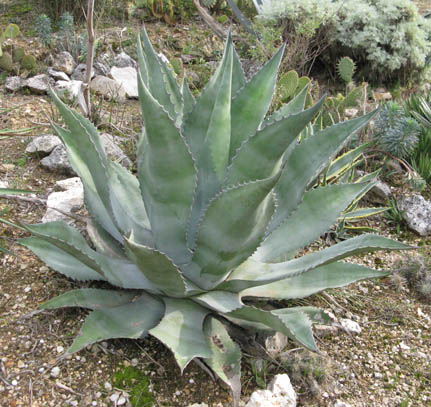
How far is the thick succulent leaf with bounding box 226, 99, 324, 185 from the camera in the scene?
56.2 inches

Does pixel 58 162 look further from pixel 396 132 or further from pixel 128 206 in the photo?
pixel 396 132

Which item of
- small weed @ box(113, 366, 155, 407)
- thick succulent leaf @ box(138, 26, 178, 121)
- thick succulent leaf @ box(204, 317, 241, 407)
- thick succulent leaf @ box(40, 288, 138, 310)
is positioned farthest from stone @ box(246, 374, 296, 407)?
thick succulent leaf @ box(138, 26, 178, 121)

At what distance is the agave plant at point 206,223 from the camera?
1443mm

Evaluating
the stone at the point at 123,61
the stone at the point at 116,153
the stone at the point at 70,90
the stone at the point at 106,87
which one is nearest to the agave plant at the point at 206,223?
the stone at the point at 116,153

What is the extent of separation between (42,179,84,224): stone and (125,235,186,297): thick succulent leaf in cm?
74

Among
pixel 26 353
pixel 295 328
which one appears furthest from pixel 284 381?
pixel 26 353

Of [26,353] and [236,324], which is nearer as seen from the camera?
[26,353]

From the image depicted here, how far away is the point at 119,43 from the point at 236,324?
3598 millimetres

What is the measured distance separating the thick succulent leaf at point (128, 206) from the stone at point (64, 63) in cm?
232

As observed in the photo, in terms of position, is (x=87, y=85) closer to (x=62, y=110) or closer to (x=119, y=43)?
(x=62, y=110)

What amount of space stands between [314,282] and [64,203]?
46.8 inches

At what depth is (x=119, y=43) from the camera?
15.0 ft

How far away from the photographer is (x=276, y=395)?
5.09 ft

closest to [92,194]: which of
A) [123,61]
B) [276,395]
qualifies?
[276,395]
